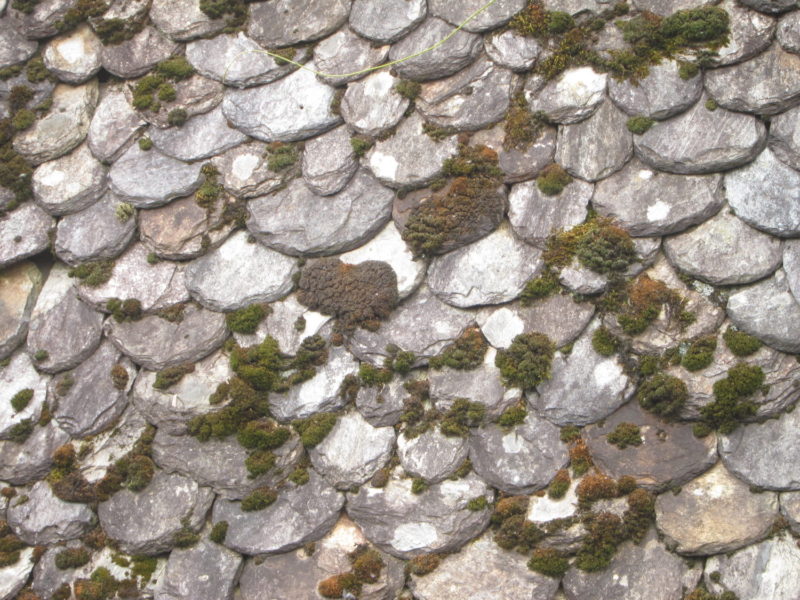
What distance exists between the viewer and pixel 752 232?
284 inches

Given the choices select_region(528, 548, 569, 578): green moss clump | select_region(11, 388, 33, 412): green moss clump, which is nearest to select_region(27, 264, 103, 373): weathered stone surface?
select_region(11, 388, 33, 412): green moss clump

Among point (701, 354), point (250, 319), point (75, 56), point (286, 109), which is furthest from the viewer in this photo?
point (75, 56)

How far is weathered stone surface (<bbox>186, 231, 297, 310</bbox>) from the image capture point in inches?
324

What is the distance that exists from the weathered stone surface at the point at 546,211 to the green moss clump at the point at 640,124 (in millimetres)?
543

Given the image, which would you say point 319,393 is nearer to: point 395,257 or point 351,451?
point 351,451

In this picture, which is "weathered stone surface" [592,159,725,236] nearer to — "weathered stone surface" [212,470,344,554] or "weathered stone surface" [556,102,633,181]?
"weathered stone surface" [556,102,633,181]

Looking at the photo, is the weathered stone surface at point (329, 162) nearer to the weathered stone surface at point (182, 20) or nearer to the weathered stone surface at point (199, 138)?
the weathered stone surface at point (199, 138)

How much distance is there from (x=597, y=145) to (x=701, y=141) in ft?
2.60

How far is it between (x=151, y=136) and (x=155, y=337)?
1.91 m

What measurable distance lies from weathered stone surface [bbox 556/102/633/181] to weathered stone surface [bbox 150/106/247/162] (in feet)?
9.55

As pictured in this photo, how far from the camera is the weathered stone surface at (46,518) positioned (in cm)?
827

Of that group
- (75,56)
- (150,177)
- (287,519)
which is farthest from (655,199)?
(75,56)

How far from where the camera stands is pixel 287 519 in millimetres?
7758

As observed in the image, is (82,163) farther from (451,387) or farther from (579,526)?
(579,526)
